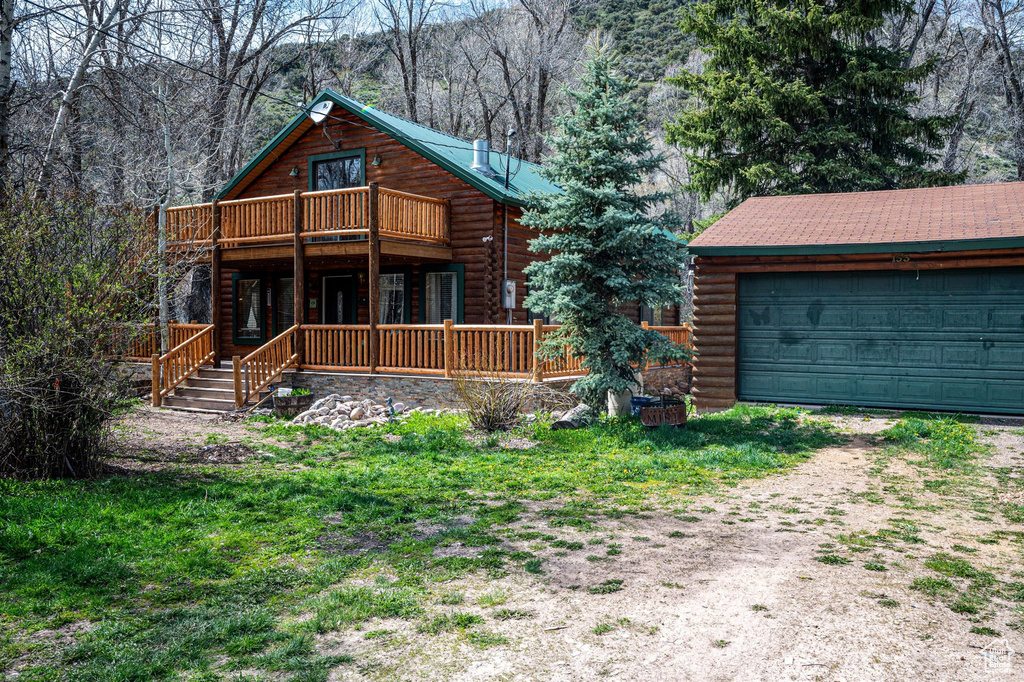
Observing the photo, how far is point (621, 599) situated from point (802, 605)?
3.66ft

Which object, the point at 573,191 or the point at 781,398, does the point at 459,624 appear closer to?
the point at 573,191

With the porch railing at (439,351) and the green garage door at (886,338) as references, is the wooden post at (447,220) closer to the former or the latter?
the porch railing at (439,351)

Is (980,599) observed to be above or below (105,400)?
below

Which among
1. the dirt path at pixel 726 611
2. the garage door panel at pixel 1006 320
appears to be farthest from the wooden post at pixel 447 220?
the dirt path at pixel 726 611

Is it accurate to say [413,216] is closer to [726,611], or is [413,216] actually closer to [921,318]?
[921,318]

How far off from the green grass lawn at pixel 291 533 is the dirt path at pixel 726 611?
0.28 meters

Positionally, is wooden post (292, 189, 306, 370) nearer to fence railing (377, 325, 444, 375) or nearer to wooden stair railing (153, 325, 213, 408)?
fence railing (377, 325, 444, 375)

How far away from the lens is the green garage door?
1188 centimetres

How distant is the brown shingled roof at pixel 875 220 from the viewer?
12.3 metres

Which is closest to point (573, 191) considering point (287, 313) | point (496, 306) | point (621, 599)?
point (496, 306)

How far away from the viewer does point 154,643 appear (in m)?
4.22

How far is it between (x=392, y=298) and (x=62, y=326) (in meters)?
11.4

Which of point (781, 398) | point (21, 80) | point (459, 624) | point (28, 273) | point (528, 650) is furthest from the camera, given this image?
point (21, 80)

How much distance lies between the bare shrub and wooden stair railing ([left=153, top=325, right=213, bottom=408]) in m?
8.17
